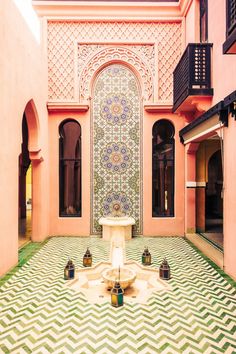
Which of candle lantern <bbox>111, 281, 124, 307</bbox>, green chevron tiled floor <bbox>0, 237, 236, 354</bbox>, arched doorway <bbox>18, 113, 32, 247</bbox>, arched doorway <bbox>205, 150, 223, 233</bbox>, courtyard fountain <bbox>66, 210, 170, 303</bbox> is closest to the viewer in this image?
green chevron tiled floor <bbox>0, 237, 236, 354</bbox>

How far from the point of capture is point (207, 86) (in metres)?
6.61

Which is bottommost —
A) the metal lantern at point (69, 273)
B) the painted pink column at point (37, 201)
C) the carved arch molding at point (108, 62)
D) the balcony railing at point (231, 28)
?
the metal lantern at point (69, 273)

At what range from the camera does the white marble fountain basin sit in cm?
486

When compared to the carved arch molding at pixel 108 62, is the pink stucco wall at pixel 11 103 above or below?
below

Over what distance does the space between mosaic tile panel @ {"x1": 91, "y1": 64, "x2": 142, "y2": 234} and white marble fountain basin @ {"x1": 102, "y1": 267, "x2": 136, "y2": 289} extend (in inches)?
162

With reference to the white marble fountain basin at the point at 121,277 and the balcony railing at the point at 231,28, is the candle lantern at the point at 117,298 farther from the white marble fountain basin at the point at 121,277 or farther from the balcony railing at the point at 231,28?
the balcony railing at the point at 231,28

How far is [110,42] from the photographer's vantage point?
361 inches

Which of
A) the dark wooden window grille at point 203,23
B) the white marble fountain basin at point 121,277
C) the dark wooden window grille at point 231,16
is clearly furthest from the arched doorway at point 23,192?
the dark wooden window grille at point 231,16

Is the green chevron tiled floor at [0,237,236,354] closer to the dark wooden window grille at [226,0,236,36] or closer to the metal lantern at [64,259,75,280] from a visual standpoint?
the metal lantern at [64,259,75,280]

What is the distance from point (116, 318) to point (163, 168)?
6100 mm

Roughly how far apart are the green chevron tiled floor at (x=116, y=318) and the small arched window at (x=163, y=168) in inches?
137

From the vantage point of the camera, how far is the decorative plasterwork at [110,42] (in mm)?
9203

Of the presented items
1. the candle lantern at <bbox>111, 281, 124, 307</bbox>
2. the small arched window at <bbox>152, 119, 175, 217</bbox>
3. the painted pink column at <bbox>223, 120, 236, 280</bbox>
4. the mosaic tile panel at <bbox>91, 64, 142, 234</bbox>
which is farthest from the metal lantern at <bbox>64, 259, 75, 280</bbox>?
the small arched window at <bbox>152, 119, 175, 217</bbox>

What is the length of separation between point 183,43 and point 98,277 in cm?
742
